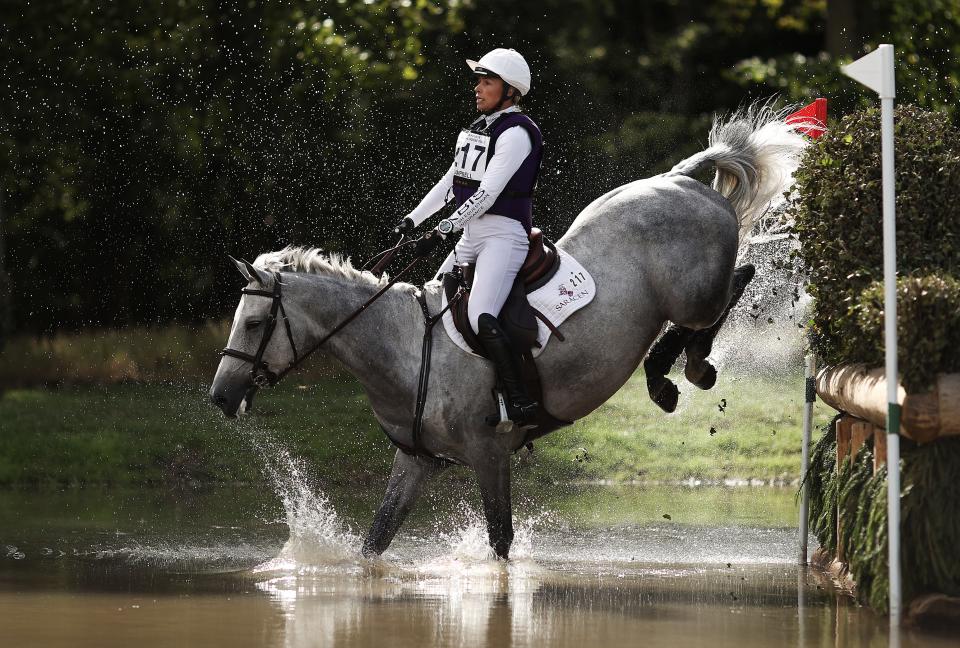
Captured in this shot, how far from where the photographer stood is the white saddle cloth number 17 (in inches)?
300

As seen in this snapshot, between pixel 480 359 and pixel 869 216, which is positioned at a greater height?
pixel 869 216

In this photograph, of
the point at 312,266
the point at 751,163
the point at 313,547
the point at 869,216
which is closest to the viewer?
the point at 869,216

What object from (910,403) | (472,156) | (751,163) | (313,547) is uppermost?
(751,163)

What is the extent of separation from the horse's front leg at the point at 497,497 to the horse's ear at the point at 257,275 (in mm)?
1477

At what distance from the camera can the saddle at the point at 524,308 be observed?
296 inches

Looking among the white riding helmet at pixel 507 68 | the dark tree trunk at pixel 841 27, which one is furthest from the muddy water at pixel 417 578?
the dark tree trunk at pixel 841 27

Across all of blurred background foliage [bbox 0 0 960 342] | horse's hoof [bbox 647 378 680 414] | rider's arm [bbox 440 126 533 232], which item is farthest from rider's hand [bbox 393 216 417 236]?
blurred background foliage [bbox 0 0 960 342]

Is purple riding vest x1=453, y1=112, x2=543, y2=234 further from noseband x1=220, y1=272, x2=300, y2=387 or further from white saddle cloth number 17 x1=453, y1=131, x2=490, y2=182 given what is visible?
noseband x1=220, y1=272, x2=300, y2=387

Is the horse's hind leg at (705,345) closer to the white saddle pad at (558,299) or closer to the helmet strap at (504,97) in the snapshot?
the white saddle pad at (558,299)

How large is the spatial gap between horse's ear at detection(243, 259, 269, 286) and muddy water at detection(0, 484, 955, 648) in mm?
1508

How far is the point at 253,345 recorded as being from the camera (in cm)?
757

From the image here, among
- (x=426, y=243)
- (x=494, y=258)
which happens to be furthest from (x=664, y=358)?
(x=426, y=243)

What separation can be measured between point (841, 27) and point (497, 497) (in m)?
16.6

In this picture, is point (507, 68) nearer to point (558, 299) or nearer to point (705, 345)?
point (558, 299)
